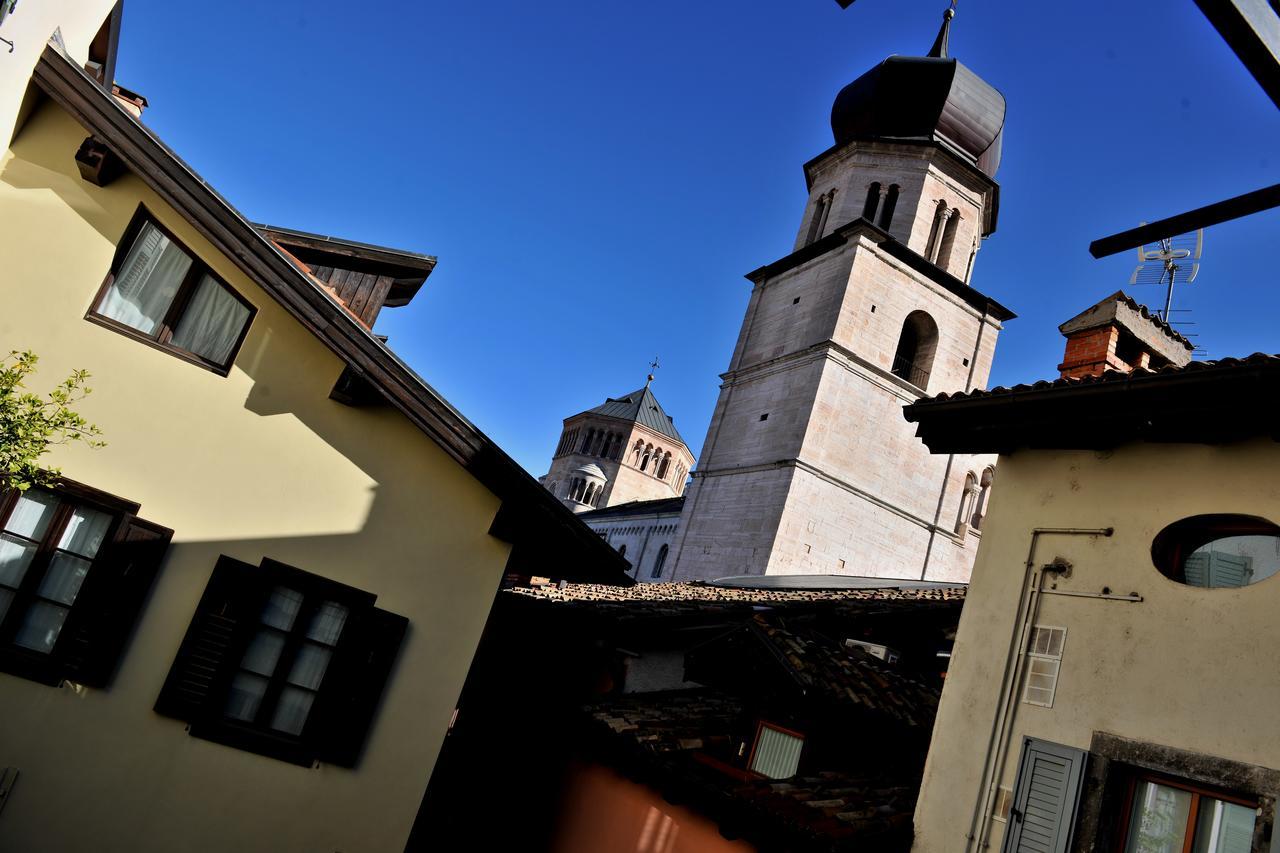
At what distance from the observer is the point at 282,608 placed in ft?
25.6

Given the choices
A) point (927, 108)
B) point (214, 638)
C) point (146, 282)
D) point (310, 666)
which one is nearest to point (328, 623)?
point (310, 666)

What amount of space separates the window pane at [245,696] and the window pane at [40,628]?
1383 millimetres

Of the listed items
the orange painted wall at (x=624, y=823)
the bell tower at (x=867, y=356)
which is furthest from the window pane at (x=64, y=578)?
the bell tower at (x=867, y=356)

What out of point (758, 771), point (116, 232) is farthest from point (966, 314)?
point (116, 232)

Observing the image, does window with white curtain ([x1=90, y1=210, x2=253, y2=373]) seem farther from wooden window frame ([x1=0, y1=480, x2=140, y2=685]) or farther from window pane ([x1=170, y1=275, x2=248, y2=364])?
wooden window frame ([x1=0, y1=480, x2=140, y2=685])

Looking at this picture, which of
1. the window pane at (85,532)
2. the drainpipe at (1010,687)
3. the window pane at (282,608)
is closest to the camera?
the drainpipe at (1010,687)

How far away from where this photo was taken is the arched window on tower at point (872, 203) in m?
31.7

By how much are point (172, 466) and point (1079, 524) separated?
711 centimetres

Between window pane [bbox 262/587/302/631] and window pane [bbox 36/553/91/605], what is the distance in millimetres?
1406

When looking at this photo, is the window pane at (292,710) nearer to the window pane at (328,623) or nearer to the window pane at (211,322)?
the window pane at (328,623)

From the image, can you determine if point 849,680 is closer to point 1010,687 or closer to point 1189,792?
point 1010,687

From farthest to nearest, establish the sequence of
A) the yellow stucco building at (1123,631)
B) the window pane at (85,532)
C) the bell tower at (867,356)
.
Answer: the bell tower at (867,356) < the window pane at (85,532) < the yellow stucco building at (1123,631)

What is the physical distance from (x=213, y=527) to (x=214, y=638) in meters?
0.93

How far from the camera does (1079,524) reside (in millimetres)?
6184
